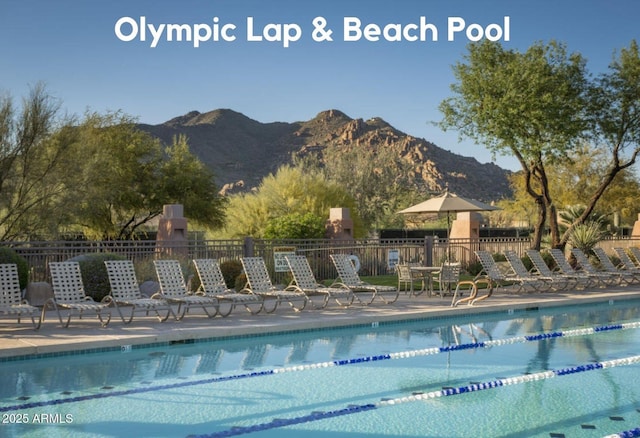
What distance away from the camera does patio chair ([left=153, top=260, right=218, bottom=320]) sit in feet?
41.5

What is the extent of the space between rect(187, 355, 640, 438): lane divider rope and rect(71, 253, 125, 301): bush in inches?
343

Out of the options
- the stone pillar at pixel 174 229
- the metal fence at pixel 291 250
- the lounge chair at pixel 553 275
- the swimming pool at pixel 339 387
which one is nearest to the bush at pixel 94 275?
the metal fence at pixel 291 250

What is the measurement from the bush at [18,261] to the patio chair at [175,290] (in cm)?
312

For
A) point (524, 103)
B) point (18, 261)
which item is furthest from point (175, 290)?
point (524, 103)

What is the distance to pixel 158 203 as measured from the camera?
106 ft

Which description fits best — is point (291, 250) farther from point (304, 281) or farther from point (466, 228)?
point (466, 228)

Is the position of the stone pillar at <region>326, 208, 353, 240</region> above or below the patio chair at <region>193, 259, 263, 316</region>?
above

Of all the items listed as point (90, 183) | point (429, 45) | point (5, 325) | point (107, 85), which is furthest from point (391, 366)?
point (107, 85)

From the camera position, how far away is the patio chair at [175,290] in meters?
12.6

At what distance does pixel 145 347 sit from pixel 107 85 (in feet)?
110

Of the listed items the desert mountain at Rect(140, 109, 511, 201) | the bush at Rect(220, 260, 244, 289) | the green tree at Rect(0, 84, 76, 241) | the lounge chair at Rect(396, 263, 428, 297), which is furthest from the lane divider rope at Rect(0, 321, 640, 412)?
the desert mountain at Rect(140, 109, 511, 201)

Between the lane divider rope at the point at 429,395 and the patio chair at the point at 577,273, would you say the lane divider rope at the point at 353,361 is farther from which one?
the patio chair at the point at 577,273

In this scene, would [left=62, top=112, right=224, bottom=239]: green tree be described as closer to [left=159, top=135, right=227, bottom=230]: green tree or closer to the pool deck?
[left=159, top=135, right=227, bottom=230]: green tree

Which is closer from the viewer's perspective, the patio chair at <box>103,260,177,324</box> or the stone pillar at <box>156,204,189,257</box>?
the patio chair at <box>103,260,177,324</box>
